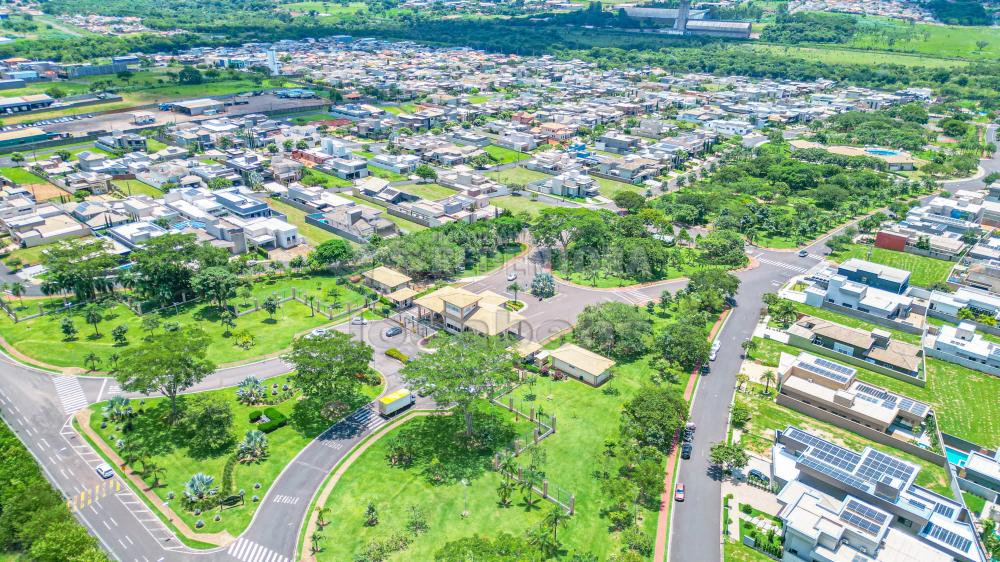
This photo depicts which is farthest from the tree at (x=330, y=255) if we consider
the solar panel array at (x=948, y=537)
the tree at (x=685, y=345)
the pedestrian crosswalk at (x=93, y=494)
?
the solar panel array at (x=948, y=537)

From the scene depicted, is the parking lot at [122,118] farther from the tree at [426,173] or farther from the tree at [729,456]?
the tree at [729,456]

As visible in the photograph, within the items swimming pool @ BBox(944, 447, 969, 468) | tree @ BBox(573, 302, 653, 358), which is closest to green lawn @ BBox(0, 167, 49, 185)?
tree @ BBox(573, 302, 653, 358)

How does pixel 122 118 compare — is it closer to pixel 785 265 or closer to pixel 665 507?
pixel 785 265

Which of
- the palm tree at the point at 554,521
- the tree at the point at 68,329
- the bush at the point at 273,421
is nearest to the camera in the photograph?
the palm tree at the point at 554,521

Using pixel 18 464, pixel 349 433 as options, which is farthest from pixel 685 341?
pixel 18 464

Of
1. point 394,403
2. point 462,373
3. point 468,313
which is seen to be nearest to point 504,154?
point 468,313

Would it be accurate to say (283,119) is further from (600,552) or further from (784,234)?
(600,552)
